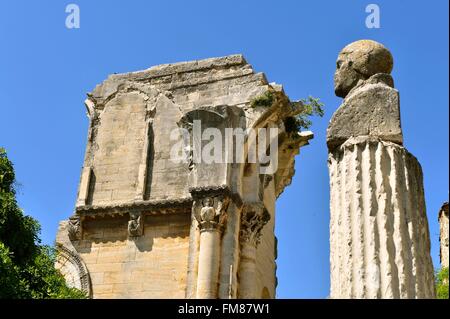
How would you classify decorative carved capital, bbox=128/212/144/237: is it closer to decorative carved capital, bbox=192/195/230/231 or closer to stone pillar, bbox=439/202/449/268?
decorative carved capital, bbox=192/195/230/231

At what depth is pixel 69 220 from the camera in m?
15.6

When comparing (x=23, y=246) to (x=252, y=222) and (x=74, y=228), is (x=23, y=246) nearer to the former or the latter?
(x=74, y=228)

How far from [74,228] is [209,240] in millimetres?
3175

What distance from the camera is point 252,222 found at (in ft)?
48.4

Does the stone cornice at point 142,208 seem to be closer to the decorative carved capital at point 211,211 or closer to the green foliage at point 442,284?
the decorative carved capital at point 211,211

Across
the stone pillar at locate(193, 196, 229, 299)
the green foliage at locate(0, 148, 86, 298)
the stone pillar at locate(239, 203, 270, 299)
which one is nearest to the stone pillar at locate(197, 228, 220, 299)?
the stone pillar at locate(193, 196, 229, 299)

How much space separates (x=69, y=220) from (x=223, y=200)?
11.3ft

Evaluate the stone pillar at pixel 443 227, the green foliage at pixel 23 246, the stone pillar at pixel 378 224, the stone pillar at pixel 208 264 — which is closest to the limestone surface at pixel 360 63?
the stone pillar at pixel 378 224

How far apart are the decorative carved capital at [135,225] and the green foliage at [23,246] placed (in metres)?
2.85

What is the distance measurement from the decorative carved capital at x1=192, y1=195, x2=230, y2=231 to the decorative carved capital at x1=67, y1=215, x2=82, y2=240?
8.81 ft

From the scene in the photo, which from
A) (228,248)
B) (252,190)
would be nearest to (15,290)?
(228,248)

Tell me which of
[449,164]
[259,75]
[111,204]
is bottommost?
[449,164]

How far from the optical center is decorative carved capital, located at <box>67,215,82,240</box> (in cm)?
1551
